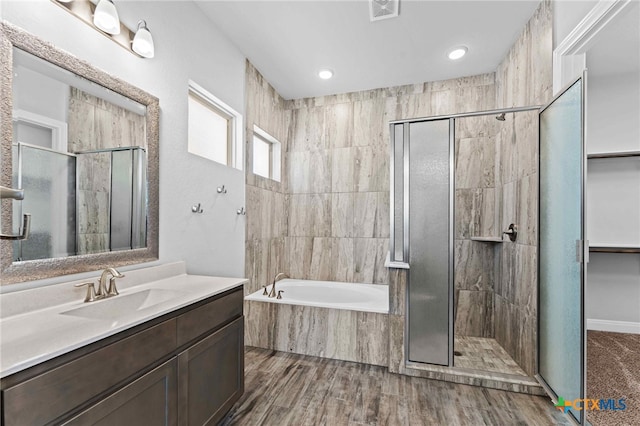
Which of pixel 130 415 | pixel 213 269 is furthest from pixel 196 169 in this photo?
pixel 130 415

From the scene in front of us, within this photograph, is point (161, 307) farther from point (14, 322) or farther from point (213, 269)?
point (213, 269)

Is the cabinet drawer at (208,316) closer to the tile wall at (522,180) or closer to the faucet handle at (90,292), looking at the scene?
the faucet handle at (90,292)

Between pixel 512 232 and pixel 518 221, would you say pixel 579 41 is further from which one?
pixel 512 232

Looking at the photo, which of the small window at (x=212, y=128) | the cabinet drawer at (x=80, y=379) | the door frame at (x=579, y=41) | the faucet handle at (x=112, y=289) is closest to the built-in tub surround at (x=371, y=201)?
the door frame at (x=579, y=41)

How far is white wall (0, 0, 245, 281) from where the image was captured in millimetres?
1329

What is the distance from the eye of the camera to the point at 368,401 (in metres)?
1.94

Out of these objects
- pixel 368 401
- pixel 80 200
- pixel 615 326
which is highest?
pixel 80 200

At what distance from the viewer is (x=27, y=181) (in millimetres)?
1176

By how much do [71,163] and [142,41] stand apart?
79 centimetres

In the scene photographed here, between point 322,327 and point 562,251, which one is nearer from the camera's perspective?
point 562,251

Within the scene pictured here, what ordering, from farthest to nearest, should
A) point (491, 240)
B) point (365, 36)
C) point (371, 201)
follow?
point (371, 201) → point (491, 240) → point (365, 36)

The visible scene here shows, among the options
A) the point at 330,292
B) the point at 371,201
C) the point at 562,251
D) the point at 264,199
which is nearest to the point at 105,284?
the point at 264,199

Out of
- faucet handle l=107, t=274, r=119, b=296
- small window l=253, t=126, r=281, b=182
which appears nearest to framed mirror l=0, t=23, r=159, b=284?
faucet handle l=107, t=274, r=119, b=296

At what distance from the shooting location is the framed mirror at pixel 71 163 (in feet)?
3.70
